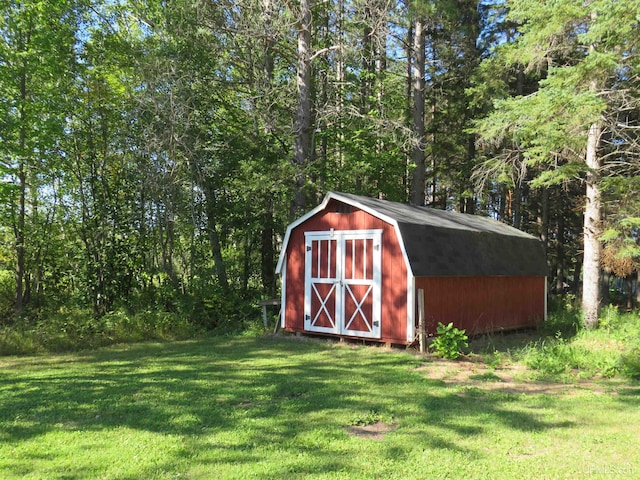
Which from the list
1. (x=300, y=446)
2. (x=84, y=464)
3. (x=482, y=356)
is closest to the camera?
(x=84, y=464)

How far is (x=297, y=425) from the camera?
16.5 ft

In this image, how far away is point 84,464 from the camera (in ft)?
13.2

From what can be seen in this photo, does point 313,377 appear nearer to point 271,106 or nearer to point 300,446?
point 300,446

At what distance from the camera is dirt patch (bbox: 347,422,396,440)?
475 cm

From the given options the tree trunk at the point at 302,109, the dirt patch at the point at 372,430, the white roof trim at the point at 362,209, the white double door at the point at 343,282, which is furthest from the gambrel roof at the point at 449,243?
the dirt patch at the point at 372,430

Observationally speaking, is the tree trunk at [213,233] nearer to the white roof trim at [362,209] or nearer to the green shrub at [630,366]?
the white roof trim at [362,209]

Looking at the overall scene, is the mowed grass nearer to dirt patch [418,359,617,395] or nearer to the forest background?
dirt patch [418,359,617,395]

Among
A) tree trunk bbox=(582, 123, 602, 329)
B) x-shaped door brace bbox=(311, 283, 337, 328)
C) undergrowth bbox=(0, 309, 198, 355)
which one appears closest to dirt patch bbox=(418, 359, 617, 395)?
x-shaped door brace bbox=(311, 283, 337, 328)

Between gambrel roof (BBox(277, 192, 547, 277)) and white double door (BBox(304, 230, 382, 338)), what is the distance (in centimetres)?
62

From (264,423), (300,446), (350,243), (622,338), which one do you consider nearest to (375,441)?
(300,446)

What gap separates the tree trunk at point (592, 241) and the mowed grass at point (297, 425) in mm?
5371

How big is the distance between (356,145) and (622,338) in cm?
952

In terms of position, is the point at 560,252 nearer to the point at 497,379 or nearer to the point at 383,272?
the point at 383,272

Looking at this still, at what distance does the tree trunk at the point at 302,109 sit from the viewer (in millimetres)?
14094
